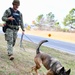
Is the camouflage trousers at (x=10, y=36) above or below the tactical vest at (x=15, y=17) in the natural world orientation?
below

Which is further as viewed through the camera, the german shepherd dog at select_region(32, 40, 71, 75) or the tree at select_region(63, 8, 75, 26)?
the tree at select_region(63, 8, 75, 26)

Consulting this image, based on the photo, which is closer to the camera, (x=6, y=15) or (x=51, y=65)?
(x=51, y=65)

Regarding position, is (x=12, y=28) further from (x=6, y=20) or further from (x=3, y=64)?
(x=3, y=64)

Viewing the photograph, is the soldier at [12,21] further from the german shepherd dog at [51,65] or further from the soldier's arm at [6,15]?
the german shepherd dog at [51,65]

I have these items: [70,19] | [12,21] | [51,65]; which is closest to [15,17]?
[12,21]

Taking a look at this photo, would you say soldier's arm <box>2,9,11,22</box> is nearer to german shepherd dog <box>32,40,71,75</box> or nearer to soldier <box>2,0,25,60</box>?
soldier <box>2,0,25,60</box>

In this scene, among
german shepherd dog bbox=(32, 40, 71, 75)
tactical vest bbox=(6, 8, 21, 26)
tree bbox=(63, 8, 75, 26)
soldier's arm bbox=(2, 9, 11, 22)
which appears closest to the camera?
german shepherd dog bbox=(32, 40, 71, 75)

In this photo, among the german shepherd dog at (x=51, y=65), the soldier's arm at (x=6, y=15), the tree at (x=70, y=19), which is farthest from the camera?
the tree at (x=70, y=19)

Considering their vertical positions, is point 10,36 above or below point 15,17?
below

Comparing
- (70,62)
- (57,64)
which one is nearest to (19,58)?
(57,64)

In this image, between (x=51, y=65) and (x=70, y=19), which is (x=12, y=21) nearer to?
(x=51, y=65)

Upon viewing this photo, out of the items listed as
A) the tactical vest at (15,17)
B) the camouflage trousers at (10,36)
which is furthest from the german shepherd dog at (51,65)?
the tactical vest at (15,17)

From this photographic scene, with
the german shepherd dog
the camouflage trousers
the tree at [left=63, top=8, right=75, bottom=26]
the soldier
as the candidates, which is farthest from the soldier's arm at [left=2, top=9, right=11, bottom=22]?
the tree at [left=63, top=8, right=75, bottom=26]

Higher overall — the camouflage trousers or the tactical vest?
the tactical vest
